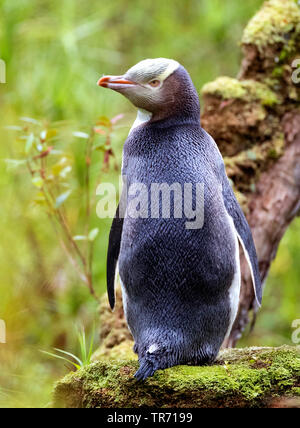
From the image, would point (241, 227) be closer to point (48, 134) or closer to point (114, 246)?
point (114, 246)

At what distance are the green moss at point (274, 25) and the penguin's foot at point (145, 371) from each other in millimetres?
1755

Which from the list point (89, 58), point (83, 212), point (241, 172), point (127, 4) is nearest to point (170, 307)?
point (241, 172)

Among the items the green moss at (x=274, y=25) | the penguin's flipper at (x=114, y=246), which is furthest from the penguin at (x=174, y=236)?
A: the green moss at (x=274, y=25)

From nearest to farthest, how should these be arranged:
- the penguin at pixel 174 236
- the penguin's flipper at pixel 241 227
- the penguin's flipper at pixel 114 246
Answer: the penguin at pixel 174 236 < the penguin's flipper at pixel 241 227 < the penguin's flipper at pixel 114 246

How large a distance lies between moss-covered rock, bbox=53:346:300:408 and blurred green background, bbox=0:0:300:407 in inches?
44.4

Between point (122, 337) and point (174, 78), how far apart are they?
1247 mm

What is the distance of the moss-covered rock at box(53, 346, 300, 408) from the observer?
1.57 m

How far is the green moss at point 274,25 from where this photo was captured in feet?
9.20

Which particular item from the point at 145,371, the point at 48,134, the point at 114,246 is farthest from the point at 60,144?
the point at 145,371

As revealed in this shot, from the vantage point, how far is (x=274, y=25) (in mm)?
2838

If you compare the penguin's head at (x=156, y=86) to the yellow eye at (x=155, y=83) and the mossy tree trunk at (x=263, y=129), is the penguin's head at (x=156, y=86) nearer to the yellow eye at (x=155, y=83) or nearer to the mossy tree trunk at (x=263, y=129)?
the yellow eye at (x=155, y=83)
